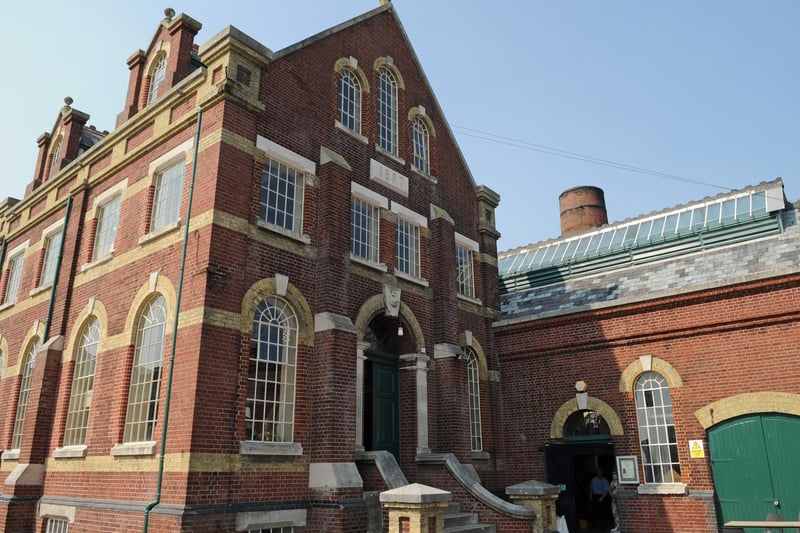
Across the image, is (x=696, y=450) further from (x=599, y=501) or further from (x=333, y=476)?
(x=333, y=476)

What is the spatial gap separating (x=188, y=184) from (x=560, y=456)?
1202cm

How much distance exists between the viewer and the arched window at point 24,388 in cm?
1611

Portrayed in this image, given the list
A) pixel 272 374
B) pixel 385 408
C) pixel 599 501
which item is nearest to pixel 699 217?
pixel 599 501

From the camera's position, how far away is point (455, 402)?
1540 centimetres

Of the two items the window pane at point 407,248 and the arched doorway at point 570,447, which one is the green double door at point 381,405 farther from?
the arched doorway at point 570,447

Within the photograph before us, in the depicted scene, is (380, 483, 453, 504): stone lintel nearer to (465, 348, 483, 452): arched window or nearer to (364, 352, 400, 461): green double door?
(364, 352, 400, 461): green double door

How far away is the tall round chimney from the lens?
30219 millimetres

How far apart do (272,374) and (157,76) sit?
28.5 feet

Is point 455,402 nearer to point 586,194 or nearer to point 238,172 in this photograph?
point 238,172

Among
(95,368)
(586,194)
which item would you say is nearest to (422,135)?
(95,368)

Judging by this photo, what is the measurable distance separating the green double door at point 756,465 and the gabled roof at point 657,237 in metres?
6.07

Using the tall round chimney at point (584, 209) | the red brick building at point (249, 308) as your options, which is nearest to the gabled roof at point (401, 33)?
the red brick building at point (249, 308)

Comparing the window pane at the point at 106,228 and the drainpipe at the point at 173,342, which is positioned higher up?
the window pane at the point at 106,228

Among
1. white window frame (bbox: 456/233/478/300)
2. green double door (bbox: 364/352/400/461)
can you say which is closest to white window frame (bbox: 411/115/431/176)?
white window frame (bbox: 456/233/478/300)
